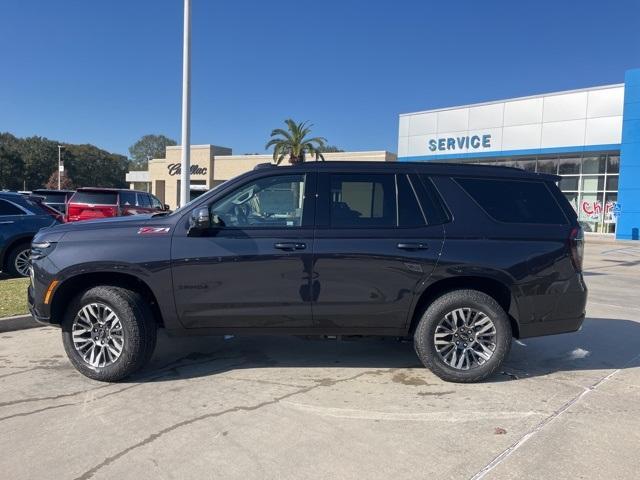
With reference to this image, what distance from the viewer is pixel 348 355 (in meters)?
5.72

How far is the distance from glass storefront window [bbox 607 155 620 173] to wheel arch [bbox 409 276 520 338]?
25.1m

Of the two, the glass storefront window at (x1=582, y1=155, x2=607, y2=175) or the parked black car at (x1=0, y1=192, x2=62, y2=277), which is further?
the glass storefront window at (x1=582, y1=155, x2=607, y2=175)

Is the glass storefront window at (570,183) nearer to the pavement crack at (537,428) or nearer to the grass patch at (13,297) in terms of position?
the pavement crack at (537,428)

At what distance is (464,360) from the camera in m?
4.87

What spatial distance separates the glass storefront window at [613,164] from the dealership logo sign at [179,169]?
1472 inches

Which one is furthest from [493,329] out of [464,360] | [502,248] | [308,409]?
[308,409]

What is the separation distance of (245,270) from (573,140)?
83.8 ft

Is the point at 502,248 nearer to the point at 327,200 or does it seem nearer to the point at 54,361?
the point at 327,200

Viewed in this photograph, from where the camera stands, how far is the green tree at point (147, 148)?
13585cm

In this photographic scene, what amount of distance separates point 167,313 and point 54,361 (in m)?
1.61

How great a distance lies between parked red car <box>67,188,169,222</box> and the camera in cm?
1390

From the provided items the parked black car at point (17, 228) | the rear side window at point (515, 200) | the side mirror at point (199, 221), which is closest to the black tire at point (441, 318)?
the rear side window at point (515, 200)

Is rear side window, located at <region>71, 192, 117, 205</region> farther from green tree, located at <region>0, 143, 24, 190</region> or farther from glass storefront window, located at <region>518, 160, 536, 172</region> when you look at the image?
green tree, located at <region>0, 143, 24, 190</region>

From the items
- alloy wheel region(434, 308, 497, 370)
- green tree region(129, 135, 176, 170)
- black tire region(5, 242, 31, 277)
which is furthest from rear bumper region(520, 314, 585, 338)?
green tree region(129, 135, 176, 170)
